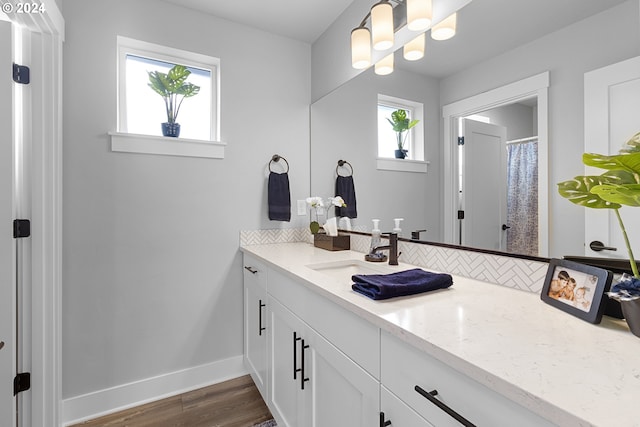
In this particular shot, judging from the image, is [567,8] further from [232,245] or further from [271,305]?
[232,245]

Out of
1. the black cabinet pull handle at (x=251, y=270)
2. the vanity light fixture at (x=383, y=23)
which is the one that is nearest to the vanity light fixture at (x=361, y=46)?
the vanity light fixture at (x=383, y=23)

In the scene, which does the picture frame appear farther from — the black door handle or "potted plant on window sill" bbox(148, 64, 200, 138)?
"potted plant on window sill" bbox(148, 64, 200, 138)

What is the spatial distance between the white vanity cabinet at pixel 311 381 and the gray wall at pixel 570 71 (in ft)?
2.52

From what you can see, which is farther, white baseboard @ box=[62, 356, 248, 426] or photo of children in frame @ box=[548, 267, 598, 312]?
white baseboard @ box=[62, 356, 248, 426]

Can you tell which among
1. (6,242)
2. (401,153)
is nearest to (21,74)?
(6,242)

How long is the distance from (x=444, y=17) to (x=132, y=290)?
217 cm

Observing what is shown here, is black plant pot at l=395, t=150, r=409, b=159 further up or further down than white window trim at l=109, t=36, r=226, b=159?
further down

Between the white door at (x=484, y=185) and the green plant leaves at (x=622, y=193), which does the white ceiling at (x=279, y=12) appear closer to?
the white door at (x=484, y=185)

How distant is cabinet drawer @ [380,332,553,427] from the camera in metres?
0.54

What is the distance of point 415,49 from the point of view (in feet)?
4.85

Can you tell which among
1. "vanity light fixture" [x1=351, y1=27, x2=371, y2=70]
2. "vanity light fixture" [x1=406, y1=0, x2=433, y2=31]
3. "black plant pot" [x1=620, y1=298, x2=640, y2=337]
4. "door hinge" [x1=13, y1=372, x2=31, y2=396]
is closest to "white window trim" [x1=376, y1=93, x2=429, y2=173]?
"vanity light fixture" [x1=351, y1=27, x2=371, y2=70]

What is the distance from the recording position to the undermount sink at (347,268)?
1.49 m

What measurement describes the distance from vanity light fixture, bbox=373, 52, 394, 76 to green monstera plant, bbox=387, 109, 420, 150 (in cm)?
24

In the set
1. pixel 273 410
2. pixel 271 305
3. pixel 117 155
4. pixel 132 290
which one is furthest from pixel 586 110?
pixel 132 290
